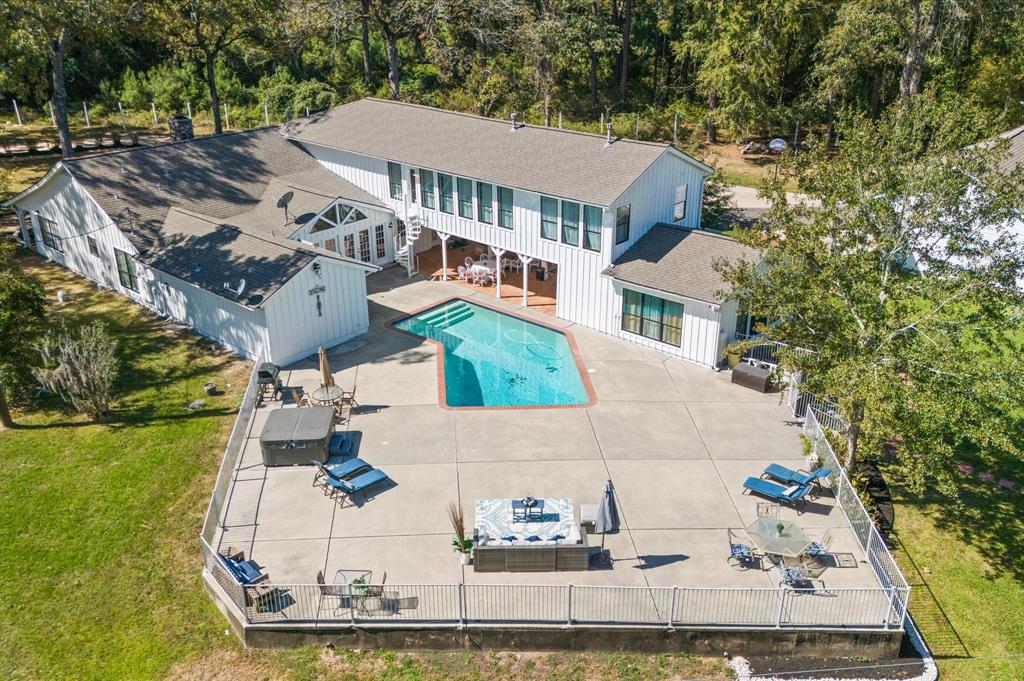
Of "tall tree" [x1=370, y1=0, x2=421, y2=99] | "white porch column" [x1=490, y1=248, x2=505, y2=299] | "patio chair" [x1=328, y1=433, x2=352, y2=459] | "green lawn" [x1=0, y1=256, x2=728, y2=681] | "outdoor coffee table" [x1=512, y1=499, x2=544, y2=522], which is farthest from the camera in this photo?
"tall tree" [x1=370, y1=0, x2=421, y2=99]

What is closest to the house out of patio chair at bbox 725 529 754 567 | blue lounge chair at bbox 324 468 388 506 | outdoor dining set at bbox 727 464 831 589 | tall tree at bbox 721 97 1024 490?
tall tree at bbox 721 97 1024 490

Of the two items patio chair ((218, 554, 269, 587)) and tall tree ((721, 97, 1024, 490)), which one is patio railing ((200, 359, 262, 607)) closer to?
patio chair ((218, 554, 269, 587))

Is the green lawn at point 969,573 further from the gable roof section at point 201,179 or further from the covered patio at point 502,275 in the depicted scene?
the gable roof section at point 201,179

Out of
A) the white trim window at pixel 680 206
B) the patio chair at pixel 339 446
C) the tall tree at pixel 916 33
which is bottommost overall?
the patio chair at pixel 339 446

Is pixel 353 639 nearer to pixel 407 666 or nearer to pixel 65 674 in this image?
pixel 407 666

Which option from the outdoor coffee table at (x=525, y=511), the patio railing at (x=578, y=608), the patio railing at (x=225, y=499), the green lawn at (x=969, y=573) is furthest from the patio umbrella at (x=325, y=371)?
the green lawn at (x=969, y=573)

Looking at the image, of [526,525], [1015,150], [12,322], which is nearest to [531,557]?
[526,525]
